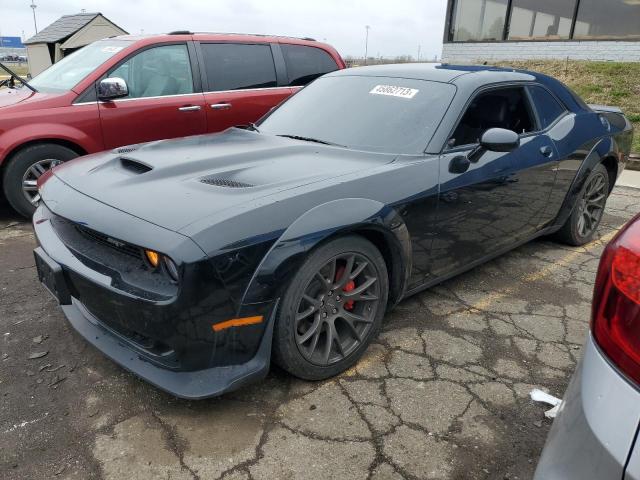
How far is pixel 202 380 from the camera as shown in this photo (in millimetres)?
2070

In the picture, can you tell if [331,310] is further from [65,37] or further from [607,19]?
[65,37]

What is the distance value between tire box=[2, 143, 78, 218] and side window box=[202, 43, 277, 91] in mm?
1640

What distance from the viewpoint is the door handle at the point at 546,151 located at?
3.61 metres

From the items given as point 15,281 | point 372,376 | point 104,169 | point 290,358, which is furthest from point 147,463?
point 15,281

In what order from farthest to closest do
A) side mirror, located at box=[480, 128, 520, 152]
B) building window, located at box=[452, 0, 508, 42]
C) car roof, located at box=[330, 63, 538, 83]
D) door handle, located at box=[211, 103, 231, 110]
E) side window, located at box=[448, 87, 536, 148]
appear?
building window, located at box=[452, 0, 508, 42] < door handle, located at box=[211, 103, 231, 110] < car roof, located at box=[330, 63, 538, 83] < side window, located at box=[448, 87, 536, 148] < side mirror, located at box=[480, 128, 520, 152]

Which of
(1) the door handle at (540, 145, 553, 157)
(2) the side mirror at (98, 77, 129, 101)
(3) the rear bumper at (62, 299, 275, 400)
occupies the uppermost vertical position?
(2) the side mirror at (98, 77, 129, 101)

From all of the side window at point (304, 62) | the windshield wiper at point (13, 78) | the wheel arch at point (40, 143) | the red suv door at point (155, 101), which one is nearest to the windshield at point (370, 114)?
the red suv door at point (155, 101)

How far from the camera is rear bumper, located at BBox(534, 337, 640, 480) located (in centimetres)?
109

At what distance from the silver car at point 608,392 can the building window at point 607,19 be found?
13.7 m

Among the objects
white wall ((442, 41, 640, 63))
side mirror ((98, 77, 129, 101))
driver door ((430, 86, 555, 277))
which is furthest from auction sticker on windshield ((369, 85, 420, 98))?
white wall ((442, 41, 640, 63))

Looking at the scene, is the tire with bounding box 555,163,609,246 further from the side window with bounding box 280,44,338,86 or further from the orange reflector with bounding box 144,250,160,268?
the orange reflector with bounding box 144,250,160,268

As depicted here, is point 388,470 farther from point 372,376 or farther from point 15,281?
point 15,281

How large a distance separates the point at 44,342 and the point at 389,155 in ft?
7.02

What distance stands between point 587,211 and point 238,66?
3.74 metres
